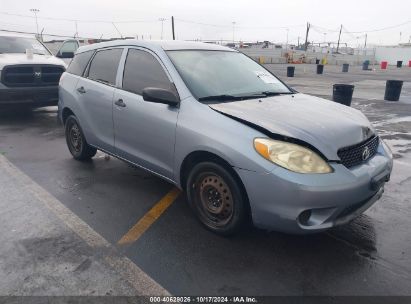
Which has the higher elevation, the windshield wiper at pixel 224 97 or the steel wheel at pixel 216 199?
the windshield wiper at pixel 224 97

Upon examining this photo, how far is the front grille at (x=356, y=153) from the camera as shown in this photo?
3.07 metres

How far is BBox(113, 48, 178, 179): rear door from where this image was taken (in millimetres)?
3729

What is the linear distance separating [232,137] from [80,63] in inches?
130

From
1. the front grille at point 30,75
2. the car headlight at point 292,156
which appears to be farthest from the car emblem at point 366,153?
the front grille at point 30,75

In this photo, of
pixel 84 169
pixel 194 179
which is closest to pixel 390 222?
pixel 194 179

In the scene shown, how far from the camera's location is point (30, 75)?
8.54 metres

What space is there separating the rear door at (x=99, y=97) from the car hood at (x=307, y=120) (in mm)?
1692

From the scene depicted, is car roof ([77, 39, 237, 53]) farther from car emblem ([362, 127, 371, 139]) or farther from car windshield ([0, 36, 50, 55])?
car windshield ([0, 36, 50, 55])

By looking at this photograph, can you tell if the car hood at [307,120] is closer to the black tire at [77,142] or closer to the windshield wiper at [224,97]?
the windshield wiper at [224,97]

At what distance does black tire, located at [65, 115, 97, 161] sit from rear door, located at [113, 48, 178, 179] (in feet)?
3.71

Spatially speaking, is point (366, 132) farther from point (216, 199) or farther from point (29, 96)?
point (29, 96)

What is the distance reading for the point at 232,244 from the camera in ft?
10.9

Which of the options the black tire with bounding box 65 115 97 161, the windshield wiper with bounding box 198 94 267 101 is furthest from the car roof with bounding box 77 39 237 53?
the black tire with bounding box 65 115 97 161

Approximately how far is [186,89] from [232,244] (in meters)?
1.56
